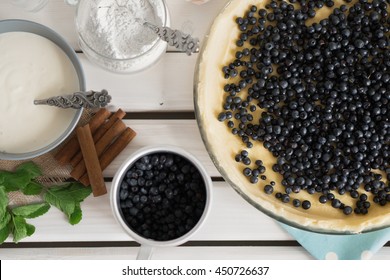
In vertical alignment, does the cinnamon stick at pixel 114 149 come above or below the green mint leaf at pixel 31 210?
above

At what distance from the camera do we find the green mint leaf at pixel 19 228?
1.09 meters

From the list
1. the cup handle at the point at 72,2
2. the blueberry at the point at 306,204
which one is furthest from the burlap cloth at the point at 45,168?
the blueberry at the point at 306,204

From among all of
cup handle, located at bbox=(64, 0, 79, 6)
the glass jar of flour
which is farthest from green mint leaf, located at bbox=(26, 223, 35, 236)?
cup handle, located at bbox=(64, 0, 79, 6)

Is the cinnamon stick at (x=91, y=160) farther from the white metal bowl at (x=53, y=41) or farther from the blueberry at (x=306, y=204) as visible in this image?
the blueberry at (x=306, y=204)

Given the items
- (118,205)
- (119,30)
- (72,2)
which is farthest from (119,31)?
(118,205)

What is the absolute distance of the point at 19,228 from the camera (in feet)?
3.59

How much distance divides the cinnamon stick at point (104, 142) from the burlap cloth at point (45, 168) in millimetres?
33

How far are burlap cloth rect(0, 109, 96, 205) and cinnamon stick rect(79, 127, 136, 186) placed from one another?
50 mm

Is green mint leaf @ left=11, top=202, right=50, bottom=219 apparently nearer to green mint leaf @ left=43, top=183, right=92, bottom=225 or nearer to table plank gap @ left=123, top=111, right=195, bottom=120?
green mint leaf @ left=43, top=183, right=92, bottom=225

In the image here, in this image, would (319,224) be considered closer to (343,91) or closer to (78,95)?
(343,91)

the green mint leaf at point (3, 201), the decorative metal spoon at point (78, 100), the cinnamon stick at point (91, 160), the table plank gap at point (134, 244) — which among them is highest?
the decorative metal spoon at point (78, 100)

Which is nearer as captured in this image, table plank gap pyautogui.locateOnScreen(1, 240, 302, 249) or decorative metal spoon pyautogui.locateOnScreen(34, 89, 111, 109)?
decorative metal spoon pyautogui.locateOnScreen(34, 89, 111, 109)

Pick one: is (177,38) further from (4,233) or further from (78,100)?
(4,233)

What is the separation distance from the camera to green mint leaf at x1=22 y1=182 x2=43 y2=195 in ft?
3.60
